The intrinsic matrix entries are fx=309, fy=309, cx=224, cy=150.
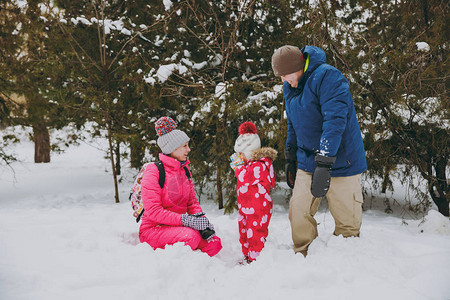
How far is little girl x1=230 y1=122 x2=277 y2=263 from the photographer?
10.4ft

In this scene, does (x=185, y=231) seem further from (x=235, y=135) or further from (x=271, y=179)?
(x=235, y=135)

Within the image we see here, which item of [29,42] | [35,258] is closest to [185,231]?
[35,258]

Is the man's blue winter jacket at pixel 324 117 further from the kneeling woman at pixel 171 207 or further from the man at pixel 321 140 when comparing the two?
the kneeling woman at pixel 171 207

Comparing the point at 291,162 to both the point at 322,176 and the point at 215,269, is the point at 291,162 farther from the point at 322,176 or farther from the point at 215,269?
the point at 215,269

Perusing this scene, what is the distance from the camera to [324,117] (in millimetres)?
2441

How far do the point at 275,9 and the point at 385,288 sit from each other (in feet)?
17.4

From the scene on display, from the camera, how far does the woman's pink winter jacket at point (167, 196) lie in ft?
9.76

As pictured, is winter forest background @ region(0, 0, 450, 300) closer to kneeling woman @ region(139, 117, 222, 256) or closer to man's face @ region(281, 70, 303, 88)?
kneeling woman @ region(139, 117, 222, 256)

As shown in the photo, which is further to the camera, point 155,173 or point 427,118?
point 427,118

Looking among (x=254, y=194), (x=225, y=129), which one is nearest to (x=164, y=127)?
(x=254, y=194)

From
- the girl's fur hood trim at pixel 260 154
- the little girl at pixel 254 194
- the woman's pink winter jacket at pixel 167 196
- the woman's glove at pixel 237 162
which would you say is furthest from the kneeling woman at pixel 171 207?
the girl's fur hood trim at pixel 260 154

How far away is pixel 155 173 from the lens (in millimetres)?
3010

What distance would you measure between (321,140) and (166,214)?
1.60 meters

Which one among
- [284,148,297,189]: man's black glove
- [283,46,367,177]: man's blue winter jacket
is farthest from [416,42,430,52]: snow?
[284,148,297,189]: man's black glove
